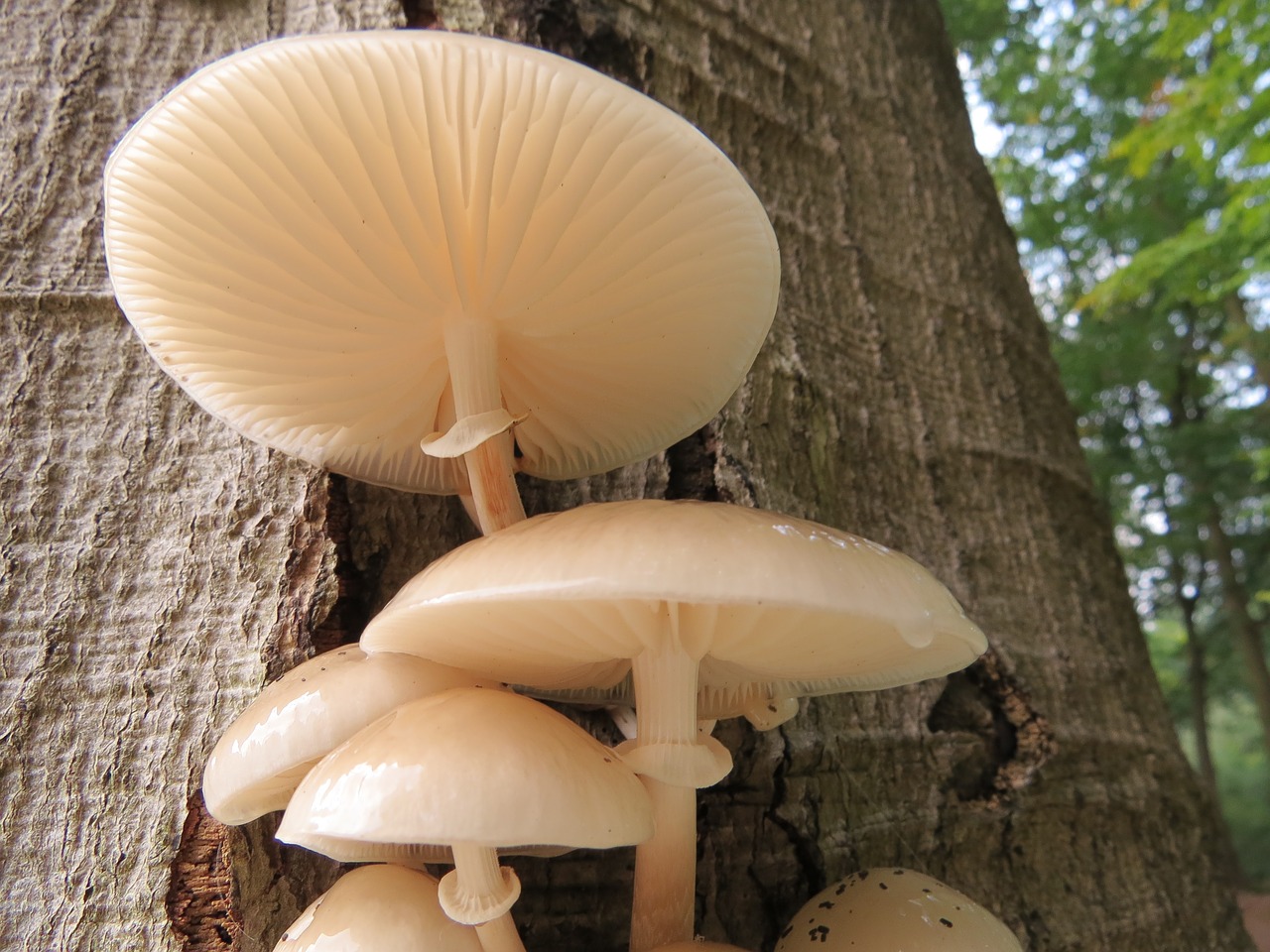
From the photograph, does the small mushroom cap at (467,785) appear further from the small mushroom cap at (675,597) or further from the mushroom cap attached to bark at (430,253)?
the mushroom cap attached to bark at (430,253)

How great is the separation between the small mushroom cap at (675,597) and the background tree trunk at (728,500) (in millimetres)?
431

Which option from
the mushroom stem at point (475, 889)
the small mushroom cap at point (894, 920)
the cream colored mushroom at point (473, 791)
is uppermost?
the cream colored mushroom at point (473, 791)

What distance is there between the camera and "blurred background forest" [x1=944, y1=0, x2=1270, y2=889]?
698 centimetres

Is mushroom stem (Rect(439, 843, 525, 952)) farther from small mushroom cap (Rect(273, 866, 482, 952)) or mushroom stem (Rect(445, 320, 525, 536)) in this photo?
mushroom stem (Rect(445, 320, 525, 536))

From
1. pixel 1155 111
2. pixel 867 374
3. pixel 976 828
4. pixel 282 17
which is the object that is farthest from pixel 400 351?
pixel 1155 111

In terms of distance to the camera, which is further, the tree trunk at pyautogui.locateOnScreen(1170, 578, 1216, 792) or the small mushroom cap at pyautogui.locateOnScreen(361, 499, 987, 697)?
the tree trunk at pyautogui.locateOnScreen(1170, 578, 1216, 792)

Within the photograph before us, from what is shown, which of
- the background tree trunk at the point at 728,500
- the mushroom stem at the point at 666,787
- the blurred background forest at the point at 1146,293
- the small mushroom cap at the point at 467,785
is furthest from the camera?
the blurred background forest at the point at 1146,293

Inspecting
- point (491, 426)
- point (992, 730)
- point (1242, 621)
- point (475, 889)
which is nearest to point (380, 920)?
point (475, 889)

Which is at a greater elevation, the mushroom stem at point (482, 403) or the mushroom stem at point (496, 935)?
the mushroom stem at point (482, 403)

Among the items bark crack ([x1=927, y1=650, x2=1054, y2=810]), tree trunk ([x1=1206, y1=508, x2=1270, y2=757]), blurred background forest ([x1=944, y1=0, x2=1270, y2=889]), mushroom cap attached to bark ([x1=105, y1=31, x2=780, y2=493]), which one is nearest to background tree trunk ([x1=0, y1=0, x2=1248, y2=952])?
bark crack ([x1=927, y1=650, x2=1054, y2=810])

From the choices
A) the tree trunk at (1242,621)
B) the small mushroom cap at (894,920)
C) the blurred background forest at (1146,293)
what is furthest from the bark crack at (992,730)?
the tree trunk at (1242,621)

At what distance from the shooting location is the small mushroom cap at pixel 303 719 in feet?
3.40

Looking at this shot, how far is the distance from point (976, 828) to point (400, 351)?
1.62 meters

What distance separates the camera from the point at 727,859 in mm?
1481
